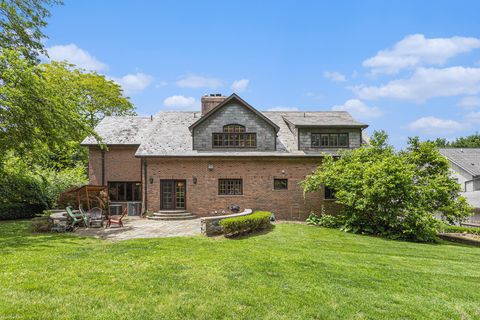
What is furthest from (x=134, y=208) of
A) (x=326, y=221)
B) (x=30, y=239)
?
(x=326, y=221)

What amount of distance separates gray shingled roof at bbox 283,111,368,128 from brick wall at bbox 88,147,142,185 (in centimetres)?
1032

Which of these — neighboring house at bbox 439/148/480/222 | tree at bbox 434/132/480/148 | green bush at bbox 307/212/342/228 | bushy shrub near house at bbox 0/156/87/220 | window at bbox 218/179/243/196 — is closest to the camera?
green bush at bbox 307/212/342/228

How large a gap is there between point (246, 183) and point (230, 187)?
0.96 metres

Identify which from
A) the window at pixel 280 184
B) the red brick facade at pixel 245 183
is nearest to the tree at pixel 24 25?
the red brick facade at pixel 245 183

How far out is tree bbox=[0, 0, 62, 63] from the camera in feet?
44.2

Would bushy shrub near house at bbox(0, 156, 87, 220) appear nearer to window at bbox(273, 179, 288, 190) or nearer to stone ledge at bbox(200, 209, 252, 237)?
stone ledge at bbox(200, 209, 252, 237)

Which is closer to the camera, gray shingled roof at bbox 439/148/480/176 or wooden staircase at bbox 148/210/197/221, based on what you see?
wooden staircase at bbox 148/210/197/221

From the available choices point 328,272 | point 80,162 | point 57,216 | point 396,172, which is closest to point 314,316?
point 328,272

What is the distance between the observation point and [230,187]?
57.7 feet

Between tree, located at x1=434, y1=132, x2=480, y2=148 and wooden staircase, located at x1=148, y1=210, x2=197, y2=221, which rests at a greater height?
tree, located at x1=434, y1=132, x2=480, y2=148

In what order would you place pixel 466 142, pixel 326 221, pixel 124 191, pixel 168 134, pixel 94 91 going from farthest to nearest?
pixel 466 142, pixel 94 91, pixel 124 191, pixel 168 134, pixel 326 221

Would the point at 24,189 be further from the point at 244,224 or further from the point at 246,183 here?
the point at 244,224

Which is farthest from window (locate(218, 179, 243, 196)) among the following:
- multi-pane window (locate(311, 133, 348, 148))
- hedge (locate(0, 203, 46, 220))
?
hedge (locate(0, 203, 46, 220))

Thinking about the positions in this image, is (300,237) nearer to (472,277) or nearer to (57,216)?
(472,277)
